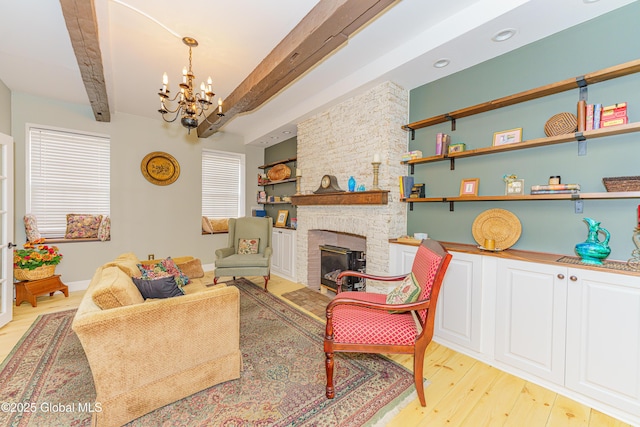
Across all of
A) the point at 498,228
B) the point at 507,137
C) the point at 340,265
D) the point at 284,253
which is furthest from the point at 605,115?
the point at 284,253

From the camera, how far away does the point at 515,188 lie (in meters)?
2.33

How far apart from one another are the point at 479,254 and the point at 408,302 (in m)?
0.90

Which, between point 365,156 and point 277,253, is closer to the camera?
point 365,156

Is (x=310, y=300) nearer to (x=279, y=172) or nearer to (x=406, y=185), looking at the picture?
(x=406, y=185)

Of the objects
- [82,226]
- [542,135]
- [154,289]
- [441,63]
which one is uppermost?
[441,63]

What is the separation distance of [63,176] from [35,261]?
4.46ft

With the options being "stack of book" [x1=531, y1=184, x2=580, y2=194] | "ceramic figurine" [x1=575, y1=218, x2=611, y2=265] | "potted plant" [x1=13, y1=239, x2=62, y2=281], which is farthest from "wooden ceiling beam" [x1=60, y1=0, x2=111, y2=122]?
"ceramic figurine" [x1=575, y1=218, x2=611, y2=265]

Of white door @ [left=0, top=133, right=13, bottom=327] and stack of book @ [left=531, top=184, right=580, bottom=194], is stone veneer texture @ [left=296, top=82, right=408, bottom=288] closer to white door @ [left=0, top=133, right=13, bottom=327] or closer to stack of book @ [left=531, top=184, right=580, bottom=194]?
stack of book @ [left=531, top=184, right=580, bottom=194]

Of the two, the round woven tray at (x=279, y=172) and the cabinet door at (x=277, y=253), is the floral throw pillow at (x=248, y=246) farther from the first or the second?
the round woven tray at (x=279, y=172)

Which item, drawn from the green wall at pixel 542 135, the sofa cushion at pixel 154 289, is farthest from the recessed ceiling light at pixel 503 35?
the sofa cushion at pixel 154 289

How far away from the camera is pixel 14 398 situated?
1755 millimetres

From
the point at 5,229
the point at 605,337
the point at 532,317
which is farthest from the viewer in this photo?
the point at 5,229

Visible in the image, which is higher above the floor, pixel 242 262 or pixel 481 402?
pixel 242 262

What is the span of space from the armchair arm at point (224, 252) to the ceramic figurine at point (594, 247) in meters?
4.08
